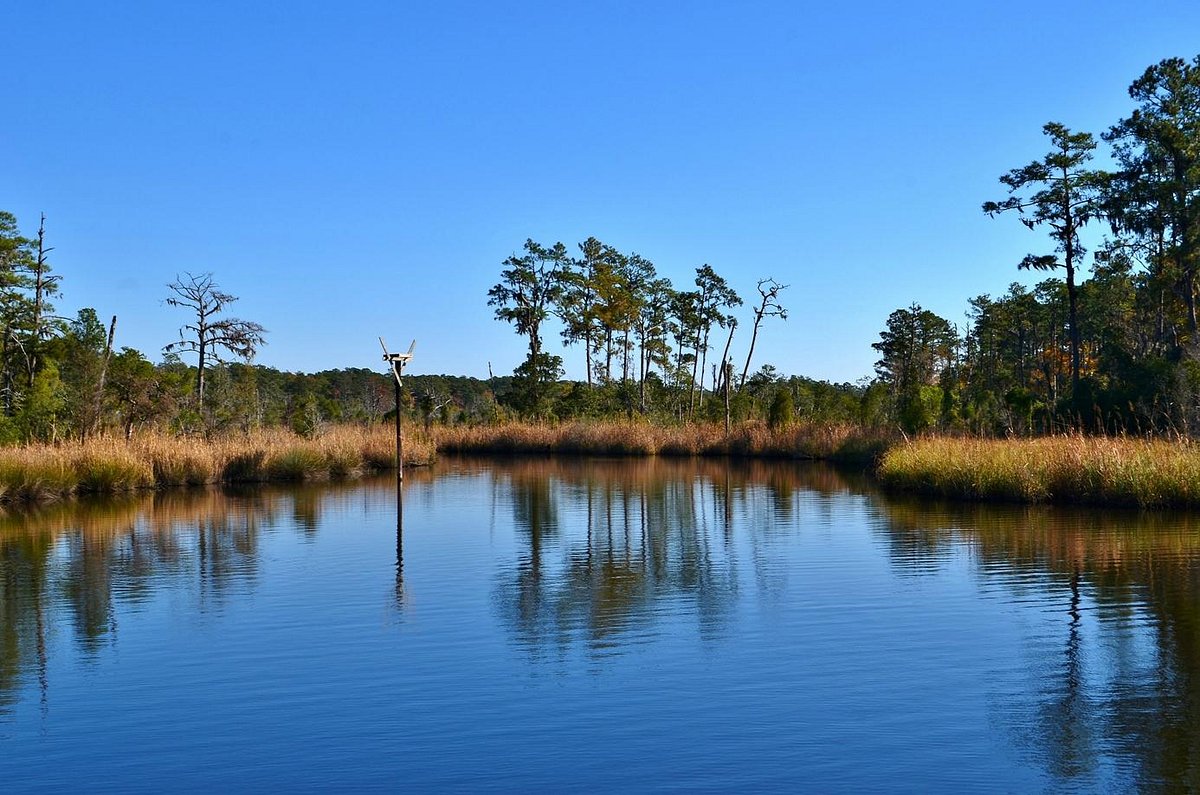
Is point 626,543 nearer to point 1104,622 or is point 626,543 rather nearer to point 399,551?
point 399,551

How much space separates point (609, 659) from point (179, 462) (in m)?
20.6

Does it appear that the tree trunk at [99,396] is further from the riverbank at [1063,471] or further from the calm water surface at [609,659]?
the riverbank at [1063,471]

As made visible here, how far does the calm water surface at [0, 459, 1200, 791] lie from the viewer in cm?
591

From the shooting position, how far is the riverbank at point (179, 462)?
22266 millimetres

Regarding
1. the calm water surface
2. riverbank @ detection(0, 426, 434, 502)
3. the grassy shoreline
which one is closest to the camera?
the calm water surface

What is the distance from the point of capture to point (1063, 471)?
19.2 m

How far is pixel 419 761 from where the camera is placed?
6.04 meters

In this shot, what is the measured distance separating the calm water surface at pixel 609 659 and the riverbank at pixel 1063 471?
69.2 inches

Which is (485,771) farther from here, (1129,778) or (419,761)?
(1129,778)

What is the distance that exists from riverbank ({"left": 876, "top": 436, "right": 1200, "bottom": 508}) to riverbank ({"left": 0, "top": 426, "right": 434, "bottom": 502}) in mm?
16026

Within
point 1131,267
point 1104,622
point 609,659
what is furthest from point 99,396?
point 1131,267

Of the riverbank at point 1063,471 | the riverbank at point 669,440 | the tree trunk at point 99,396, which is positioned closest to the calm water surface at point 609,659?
the riverbank at point 1063,471

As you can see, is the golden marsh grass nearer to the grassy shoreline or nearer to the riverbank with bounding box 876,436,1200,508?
the grassy shoreline

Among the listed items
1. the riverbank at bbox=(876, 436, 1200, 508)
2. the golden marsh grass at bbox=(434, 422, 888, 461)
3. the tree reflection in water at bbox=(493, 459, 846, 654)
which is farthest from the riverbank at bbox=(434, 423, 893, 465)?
the riverbank at bbox=(876, 436, 1200, 508)
